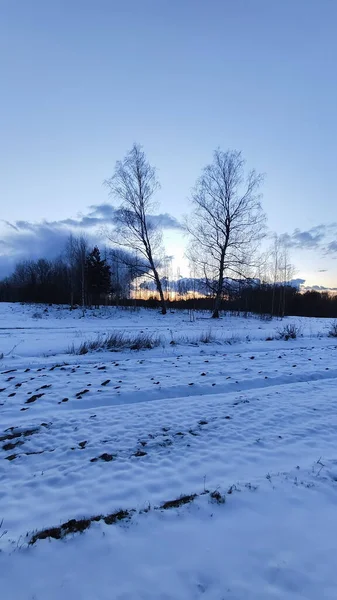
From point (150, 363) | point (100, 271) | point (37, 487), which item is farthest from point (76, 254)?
point (37, 487)

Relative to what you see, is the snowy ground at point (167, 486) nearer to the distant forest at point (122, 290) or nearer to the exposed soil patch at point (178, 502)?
the exposed soil patch at point (178, 502)

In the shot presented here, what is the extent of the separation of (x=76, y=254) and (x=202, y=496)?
3715 cm

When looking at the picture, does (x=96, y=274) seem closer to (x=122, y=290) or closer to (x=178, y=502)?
(x=122, y=290)

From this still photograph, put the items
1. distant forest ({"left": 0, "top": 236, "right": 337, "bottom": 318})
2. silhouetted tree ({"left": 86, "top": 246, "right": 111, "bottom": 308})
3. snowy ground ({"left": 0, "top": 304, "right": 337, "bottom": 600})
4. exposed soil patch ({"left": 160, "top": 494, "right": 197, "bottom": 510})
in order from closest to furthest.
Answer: snowy ground ({"left": 0, "top": 304, "right": 337, "bottom": 600}) < exposed soil patch ({"left": 160, "top": 494, "right": 197, "bottom": 510}) < distant forest ({"left": 0, "top": 236, "right": 337, "bottom": 318}) < silhouetted tree ({"left": 86, "top": 246, "right": 111, "bottom": 308})

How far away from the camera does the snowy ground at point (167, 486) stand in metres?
2.21

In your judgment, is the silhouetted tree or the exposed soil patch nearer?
the exposed soil patch

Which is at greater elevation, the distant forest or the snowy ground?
the distant forest

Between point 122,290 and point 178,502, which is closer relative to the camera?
point 178,502

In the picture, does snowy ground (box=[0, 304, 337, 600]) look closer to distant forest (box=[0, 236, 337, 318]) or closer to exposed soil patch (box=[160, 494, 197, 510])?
exposed soil patch (box=[160, 494, 197, 510])

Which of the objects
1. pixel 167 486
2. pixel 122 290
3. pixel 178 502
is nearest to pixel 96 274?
pixel 122 290

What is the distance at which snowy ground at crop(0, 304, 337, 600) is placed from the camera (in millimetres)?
2211

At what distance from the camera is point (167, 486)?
3.29m

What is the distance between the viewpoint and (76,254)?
1470 inches

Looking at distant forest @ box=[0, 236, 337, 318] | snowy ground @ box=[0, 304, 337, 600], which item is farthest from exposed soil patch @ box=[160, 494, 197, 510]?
distant forest @ box=[0, 236, 337, 318]
